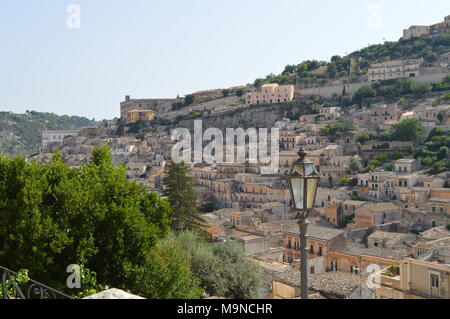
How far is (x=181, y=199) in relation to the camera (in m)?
23.2

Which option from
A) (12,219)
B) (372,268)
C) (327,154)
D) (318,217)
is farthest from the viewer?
(327,154)

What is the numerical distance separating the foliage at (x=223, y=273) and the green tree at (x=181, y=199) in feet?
20.8

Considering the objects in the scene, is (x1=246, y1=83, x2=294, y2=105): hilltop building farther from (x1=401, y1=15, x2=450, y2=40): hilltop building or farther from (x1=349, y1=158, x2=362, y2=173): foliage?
(x1=349, y1=158, x2=362, y2=173): foliage

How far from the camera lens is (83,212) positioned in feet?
32.3

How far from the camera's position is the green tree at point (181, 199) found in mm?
22453

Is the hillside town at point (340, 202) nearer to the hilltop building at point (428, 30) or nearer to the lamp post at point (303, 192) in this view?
the lamp post at point (303, 192)

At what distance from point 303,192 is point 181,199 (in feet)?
63.9

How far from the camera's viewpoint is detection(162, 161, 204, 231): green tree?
2245cm

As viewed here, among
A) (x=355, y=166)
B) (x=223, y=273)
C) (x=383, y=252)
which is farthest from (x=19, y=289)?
(x=355, y=166)

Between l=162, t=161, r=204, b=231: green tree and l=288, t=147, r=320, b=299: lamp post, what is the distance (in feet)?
58.9

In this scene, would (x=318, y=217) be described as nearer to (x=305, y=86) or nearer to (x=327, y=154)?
(x=327, y=154)

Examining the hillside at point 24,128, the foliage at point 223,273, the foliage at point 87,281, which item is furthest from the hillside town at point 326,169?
the hillside at point 24,128
